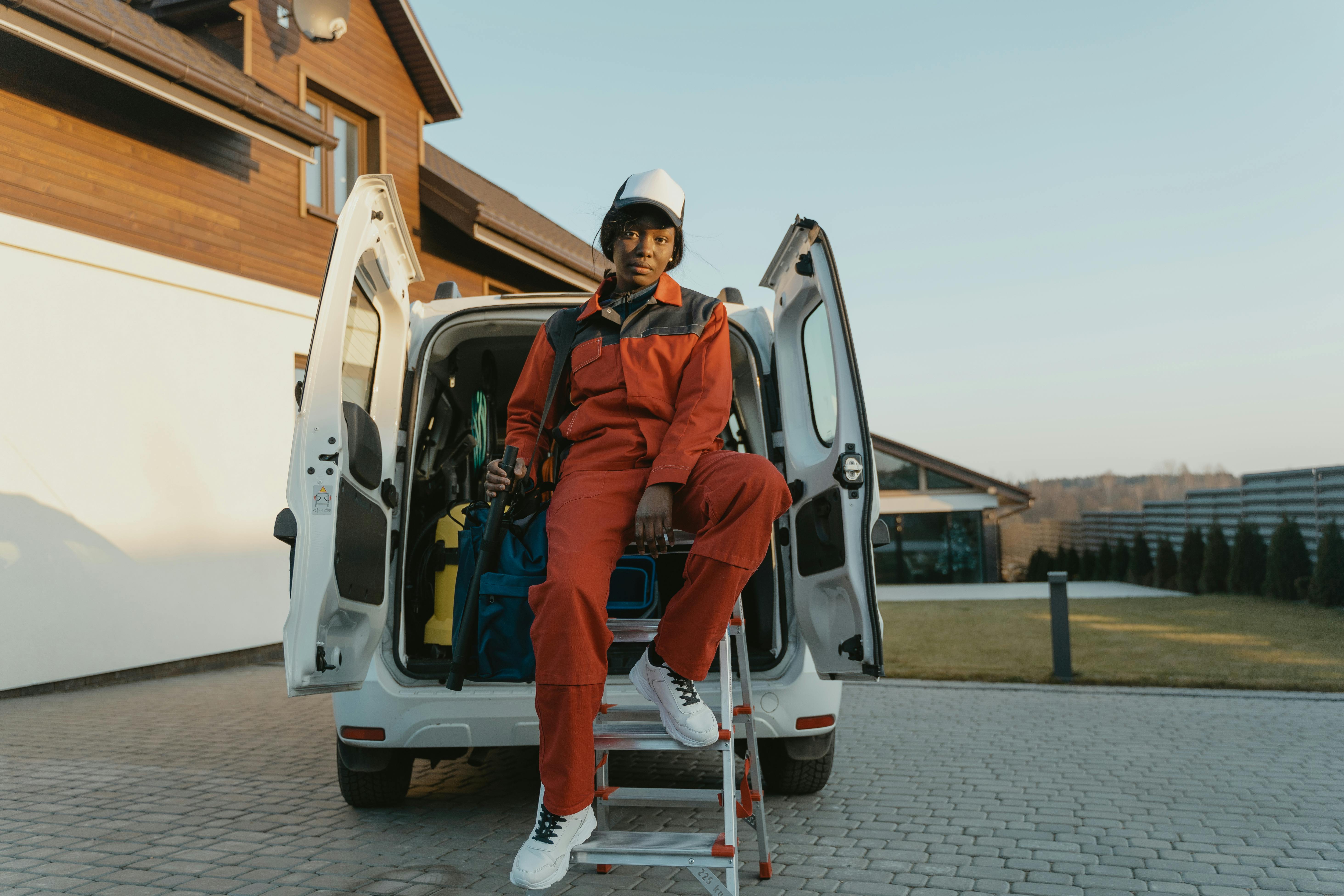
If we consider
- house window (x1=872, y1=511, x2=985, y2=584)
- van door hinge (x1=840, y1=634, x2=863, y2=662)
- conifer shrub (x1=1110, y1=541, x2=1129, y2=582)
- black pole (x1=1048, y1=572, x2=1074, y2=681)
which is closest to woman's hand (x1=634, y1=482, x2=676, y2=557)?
van door hinge (x1=840, y1=634, x2=863, y2=662)

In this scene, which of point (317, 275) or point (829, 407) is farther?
point (317, 275)

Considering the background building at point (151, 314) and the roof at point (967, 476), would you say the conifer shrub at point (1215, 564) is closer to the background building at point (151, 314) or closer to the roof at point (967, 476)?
the roof at point (967, 476)

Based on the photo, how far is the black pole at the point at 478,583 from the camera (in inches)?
122

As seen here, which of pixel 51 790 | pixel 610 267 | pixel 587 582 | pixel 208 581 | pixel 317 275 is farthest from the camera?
pixel 317 275

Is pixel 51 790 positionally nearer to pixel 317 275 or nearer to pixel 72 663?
pixel 72 663

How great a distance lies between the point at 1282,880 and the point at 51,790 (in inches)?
186

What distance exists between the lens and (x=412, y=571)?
147 inches

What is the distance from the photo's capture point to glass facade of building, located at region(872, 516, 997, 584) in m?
23.1

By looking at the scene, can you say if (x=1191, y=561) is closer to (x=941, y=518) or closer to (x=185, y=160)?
(x=941, y=518)

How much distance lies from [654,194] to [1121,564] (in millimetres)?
20650

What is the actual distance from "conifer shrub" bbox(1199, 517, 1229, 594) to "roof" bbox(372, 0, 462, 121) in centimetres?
1372

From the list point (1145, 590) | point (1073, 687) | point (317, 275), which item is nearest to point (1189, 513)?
point (1145, 590)

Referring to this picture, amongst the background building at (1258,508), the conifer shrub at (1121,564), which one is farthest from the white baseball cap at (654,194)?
the conifer shrub at (1121,564)

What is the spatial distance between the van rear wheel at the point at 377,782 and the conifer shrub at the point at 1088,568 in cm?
2074
